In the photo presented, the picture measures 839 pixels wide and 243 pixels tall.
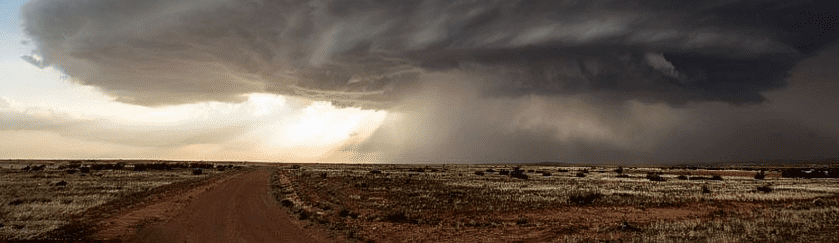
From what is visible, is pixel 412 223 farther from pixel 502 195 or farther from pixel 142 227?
pixel 502 195

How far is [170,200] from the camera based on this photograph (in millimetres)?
31703

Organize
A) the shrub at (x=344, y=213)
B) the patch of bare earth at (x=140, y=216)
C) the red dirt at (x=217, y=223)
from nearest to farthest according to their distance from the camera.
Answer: the red dirt at (x=217, y=223) < the patch of bare earth at (x=140, y=216) < the shrub at (x=344, y=213)

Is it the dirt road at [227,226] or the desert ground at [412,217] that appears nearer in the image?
the dirt road at [227,226]

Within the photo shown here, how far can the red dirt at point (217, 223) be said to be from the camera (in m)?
18.0

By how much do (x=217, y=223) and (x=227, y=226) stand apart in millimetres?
1349

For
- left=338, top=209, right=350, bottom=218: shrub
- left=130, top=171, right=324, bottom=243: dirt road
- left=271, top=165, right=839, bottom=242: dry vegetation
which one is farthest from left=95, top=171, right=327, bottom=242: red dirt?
left=338, top=209, right=350, bottom=218: shrub

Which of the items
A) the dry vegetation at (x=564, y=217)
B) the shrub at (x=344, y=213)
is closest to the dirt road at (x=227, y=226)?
the dry vegetation at (x=564, y=217)

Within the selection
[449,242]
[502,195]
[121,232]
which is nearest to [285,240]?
[449,242]

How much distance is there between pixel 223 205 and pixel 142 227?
25.0 feet

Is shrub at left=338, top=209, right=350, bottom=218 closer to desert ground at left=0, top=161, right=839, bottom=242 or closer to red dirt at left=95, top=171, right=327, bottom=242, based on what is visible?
desert ground at left=0, top=161, right=839, bottom=242

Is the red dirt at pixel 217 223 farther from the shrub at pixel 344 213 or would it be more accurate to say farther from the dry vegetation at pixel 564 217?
the shrub at pixel 344 213

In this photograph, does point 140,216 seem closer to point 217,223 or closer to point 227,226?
point 217,223

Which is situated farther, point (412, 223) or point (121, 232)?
point (412, 223)

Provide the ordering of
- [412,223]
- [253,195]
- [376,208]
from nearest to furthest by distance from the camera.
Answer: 1. [412,223]
2. [376,208]
3. [253,195]
